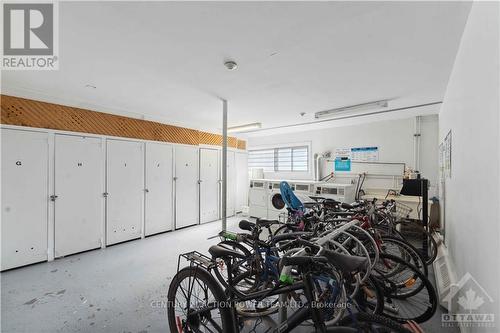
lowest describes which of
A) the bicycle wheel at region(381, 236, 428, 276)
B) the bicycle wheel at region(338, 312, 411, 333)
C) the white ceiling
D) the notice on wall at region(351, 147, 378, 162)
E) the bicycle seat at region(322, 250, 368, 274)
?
the bicycle wheel at region(381, 236, 428, 276)

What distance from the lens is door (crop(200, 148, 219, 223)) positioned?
555cm

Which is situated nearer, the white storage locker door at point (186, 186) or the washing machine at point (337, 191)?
the washing machine at point (337, 191)

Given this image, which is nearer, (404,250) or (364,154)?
(404,250)

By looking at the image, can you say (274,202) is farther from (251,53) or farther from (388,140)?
(251,53)

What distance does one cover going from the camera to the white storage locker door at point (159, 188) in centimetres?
450

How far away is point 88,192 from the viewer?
369 centimetres

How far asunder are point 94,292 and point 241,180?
4.72 m

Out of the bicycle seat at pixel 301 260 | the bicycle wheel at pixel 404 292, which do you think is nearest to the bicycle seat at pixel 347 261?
the bicycle seat at pixel 301 260

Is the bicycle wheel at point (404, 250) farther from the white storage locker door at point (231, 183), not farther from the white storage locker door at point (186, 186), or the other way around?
A: the white storage locker door at point (231, 183)

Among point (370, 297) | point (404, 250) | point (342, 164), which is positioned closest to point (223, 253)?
point (370, 297)

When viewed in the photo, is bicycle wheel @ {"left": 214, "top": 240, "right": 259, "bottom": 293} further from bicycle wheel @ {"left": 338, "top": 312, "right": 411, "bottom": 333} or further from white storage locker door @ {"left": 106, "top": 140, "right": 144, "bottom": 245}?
white storage locker door @ {"left": 106, "top": 140, "right": 144, "bottom": 245}

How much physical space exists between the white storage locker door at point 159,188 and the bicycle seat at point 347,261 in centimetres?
416

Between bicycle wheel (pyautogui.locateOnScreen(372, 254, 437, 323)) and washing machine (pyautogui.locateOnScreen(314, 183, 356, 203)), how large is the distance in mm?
2574

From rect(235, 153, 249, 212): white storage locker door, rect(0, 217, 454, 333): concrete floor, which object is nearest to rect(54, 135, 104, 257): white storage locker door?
rect(0, 217, 454, 333): concrete floor
